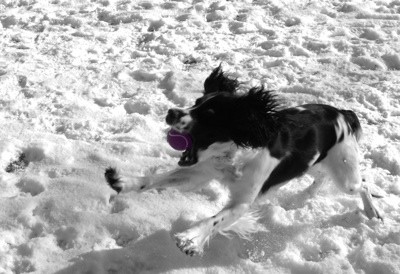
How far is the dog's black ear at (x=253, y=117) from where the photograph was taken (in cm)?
274

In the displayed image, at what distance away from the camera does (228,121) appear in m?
2.78

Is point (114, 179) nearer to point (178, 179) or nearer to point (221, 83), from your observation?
point (178, 179)

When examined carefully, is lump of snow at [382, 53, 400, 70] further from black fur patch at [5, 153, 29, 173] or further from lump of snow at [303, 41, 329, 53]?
black fur patch at [5, 153, 29, 173]

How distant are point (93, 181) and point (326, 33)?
3.53 m

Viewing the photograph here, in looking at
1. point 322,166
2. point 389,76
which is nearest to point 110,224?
point 322,166

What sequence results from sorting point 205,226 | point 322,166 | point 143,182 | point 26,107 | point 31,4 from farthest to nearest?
point 31,4 → point 26,107 → point 322,166 → point 143,182 → point 205,226

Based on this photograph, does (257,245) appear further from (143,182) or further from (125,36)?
(125,36)

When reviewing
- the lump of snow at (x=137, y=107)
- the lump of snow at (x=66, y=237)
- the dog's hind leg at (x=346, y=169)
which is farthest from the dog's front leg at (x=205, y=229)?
the lump of snow at (x=137, y=107)

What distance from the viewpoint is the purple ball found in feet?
9.05

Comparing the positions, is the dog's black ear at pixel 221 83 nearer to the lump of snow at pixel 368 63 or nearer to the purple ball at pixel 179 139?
the purple ball at pixel 179 139

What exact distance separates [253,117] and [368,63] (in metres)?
2.95

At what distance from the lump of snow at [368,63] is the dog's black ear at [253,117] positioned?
280cm

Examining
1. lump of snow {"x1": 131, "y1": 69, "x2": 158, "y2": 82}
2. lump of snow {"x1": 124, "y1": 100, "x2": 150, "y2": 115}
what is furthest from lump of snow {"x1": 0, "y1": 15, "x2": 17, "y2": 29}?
lump of snow {"x1": 124, "y1": 100, "x2": 150, "y2": 115}

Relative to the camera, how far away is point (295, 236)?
10.4 feet
